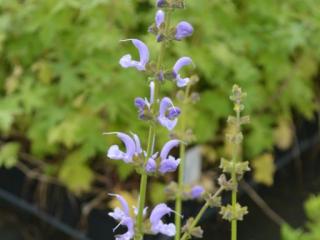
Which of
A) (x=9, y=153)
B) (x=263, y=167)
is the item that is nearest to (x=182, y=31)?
(x=9, y=153)

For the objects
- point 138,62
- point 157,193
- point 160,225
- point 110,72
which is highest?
point 110,72

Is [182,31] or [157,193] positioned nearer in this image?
[182,31]

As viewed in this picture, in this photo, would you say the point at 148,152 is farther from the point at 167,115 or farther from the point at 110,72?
the point at 110,72

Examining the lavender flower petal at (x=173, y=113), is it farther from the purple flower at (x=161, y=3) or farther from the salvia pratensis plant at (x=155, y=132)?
the purple flower at (x=161, y=3)

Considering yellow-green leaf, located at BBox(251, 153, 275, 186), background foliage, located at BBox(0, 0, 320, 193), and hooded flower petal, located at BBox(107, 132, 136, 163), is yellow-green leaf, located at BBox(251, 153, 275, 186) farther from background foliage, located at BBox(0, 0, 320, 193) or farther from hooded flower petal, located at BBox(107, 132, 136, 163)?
hooded flower petal, located at BBox(107, 132, 136, 163)

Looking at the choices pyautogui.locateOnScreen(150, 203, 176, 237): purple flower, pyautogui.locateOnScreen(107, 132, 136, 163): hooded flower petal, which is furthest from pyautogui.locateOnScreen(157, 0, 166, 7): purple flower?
pyautogui.locateOnScreen(150, 203, 176, 237): purple flower

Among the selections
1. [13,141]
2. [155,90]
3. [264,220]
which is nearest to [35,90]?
[13,141]
